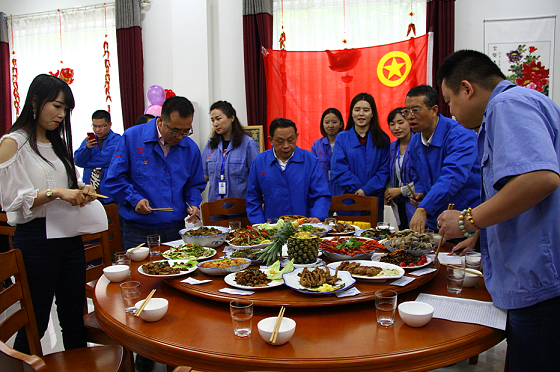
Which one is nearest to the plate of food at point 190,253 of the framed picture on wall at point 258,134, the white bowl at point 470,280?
the white bowl at point 470,280

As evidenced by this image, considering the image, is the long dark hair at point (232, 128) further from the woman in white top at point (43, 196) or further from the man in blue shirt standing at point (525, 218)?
the man in blue shirt standing at point (525, 218)

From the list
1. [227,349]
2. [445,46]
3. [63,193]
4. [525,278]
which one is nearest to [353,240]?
[525,278]

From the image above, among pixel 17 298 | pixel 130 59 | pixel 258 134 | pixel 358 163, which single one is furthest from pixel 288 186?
pixel 130 59

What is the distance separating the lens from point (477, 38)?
16.3 ft

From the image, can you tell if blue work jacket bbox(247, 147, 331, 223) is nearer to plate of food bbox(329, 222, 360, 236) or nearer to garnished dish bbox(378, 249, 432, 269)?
plate of food bbox(329, 222, 360, 236)

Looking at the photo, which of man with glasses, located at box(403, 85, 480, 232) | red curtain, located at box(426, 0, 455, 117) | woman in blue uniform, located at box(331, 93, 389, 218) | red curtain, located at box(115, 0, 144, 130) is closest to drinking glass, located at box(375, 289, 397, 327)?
man with glasses, located at box(403, 85, 480, 232)

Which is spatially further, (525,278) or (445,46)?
(445,46)

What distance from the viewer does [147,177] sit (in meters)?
2.66

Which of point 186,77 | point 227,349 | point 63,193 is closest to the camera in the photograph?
point 227,349

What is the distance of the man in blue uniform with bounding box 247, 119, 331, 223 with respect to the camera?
122 inches

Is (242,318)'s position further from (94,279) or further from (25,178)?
(94,279)

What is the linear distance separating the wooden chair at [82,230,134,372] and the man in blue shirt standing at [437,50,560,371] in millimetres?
1535

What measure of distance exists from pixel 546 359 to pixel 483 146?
0.73 m

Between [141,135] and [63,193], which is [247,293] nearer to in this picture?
[63,193]
